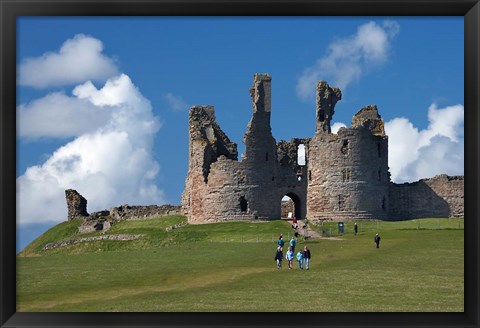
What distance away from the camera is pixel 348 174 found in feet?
224

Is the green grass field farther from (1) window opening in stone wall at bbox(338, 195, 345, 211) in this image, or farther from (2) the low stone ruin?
(2) the low stone ruin

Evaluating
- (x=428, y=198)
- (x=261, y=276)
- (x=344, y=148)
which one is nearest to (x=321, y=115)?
(x=344, y=148)

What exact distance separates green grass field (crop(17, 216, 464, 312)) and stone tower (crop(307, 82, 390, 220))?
6.84m

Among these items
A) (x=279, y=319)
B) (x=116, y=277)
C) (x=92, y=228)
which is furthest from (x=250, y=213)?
(x=279, y=319)

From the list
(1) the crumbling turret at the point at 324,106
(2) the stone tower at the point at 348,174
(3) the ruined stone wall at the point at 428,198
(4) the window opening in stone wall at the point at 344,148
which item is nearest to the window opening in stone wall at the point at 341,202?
(2) the stone tower at the point at 348,174

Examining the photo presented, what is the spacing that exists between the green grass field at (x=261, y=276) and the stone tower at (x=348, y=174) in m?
6.84

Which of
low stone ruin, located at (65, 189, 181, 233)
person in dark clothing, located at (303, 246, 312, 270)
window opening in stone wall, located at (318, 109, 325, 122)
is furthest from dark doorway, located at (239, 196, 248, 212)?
person in dark clothing, located at (303, 246, 312, 270)

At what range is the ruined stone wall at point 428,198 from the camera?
233ft
